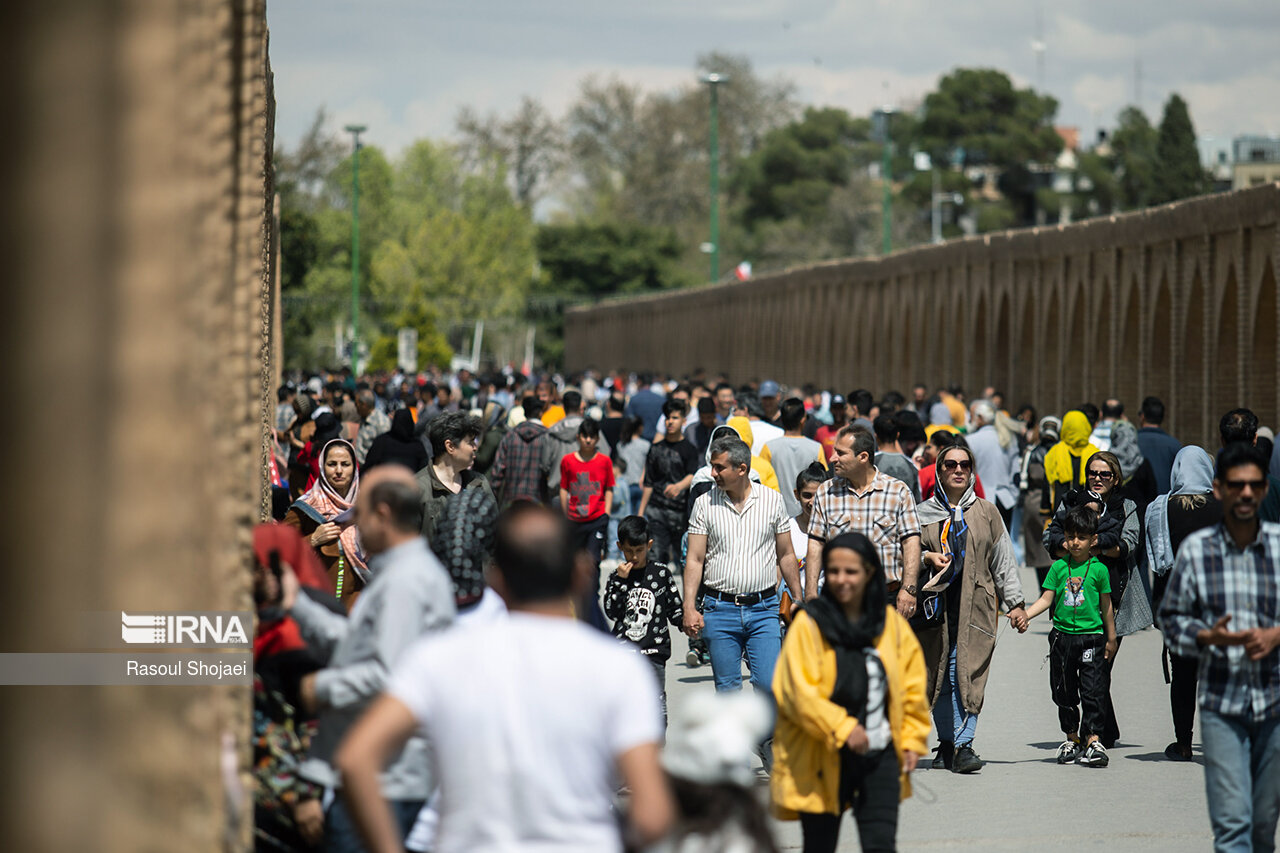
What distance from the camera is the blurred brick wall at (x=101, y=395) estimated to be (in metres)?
3.17

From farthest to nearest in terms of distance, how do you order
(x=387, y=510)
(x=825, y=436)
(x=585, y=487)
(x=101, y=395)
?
(x=825, y=436), (x=585, y=487), (x=387, y=510), (x=101, y=395)

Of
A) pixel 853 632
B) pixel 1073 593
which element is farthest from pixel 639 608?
pixel 853 632

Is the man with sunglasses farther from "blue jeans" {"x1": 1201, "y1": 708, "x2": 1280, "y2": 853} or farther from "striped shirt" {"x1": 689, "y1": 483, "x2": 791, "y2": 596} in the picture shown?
"striped shirt" {"x1": 689, "y1": 483, "x2": 791, "y2": 596}


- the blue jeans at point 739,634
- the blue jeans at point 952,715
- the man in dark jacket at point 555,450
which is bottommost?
the blue jeans at point 952,715

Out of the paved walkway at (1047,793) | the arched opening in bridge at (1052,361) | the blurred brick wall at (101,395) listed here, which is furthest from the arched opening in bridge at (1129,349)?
the blurred brick wall at (101,395)

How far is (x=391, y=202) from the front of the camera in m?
79.4

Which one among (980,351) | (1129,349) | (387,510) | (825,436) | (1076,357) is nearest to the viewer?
(387,510)

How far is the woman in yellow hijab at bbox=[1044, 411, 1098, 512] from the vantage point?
13922 mm

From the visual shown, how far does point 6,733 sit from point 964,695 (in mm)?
6287

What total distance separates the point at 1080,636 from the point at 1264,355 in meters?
13.5

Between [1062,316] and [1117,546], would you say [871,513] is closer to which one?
[1117,546]

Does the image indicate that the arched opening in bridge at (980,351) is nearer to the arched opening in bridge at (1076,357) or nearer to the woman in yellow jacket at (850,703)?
the arched opening in bridge at (1076,357)

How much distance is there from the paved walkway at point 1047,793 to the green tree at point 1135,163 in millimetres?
70189

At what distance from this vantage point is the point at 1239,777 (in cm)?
584
